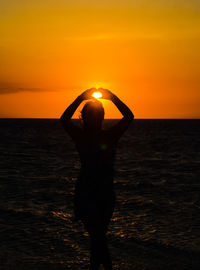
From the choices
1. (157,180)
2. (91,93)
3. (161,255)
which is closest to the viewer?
(91,93)

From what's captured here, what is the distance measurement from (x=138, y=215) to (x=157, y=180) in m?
7.76

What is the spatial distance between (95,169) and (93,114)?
58 cm

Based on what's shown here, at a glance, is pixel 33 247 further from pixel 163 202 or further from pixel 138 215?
pixel 163 202

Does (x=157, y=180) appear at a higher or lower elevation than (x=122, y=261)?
higher

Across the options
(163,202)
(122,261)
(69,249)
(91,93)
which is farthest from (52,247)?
(163,202)

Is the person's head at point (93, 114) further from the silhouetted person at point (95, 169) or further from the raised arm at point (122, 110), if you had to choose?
the raised arm at point (122, 110)

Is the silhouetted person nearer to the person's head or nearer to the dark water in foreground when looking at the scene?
the person's head

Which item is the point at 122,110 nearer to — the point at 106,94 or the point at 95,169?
the point at 106,94

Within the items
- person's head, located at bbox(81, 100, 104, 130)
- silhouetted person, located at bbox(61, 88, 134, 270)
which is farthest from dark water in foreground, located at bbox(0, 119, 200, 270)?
person's head, located at bbox(81, 100, 104, 130)

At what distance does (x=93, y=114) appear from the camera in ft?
12.6

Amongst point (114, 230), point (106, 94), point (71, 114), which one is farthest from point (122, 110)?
point (114, 230)

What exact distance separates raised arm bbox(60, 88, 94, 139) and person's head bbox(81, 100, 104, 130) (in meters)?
0.11

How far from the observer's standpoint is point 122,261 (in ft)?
19.8

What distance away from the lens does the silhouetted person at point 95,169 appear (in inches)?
151
